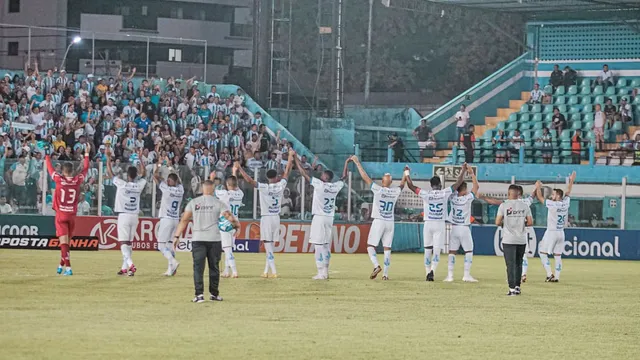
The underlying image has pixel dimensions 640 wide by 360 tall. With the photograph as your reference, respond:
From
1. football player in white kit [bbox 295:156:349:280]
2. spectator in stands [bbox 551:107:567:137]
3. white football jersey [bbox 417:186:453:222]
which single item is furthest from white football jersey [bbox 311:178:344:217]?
spectator in stands [bbox 551:107:567:137]

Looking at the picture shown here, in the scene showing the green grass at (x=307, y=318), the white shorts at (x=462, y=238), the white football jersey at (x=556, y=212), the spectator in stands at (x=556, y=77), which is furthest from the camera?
the spectator in stands at (x=556, y=77)

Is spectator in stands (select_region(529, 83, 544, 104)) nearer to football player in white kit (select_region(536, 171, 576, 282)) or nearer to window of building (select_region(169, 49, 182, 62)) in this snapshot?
window of building (select_region(169, 49, 182, 62))

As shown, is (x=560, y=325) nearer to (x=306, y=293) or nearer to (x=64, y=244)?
(x=306, y=293)

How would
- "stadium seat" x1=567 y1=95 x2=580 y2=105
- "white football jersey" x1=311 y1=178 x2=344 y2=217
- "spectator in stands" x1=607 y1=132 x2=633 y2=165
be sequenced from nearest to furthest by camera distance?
"white football jersey" x1=311 y1=178 x2=344 y2=217 → "spectator in stands" x1=607 y1=132 x2=633 y2=165 → "stadium seat" x1=567 y1=95 x2=580 y2=105

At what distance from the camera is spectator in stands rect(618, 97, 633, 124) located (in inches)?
1935

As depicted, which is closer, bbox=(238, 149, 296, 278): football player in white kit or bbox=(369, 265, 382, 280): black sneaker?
bbox=(369, 265, 382, 280): black sneaker

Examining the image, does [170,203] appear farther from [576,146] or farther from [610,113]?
[610,113]

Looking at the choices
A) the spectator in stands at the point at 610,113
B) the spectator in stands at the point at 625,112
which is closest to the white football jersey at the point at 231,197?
the spectator in stands at the point at 610,113

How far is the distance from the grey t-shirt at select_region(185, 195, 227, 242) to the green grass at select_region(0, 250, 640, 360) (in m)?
1.09

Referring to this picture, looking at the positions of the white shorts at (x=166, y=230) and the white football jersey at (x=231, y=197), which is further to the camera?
the white football jersey at (x=231, y=197)

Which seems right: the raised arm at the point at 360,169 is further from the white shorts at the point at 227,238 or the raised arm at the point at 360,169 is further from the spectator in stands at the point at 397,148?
the spectator in stands at the point at 397,148

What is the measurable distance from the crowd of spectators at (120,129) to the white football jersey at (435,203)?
11.7 m

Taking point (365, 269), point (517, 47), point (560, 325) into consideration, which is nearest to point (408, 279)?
point (365, 269)

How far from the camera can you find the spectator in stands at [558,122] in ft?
162
